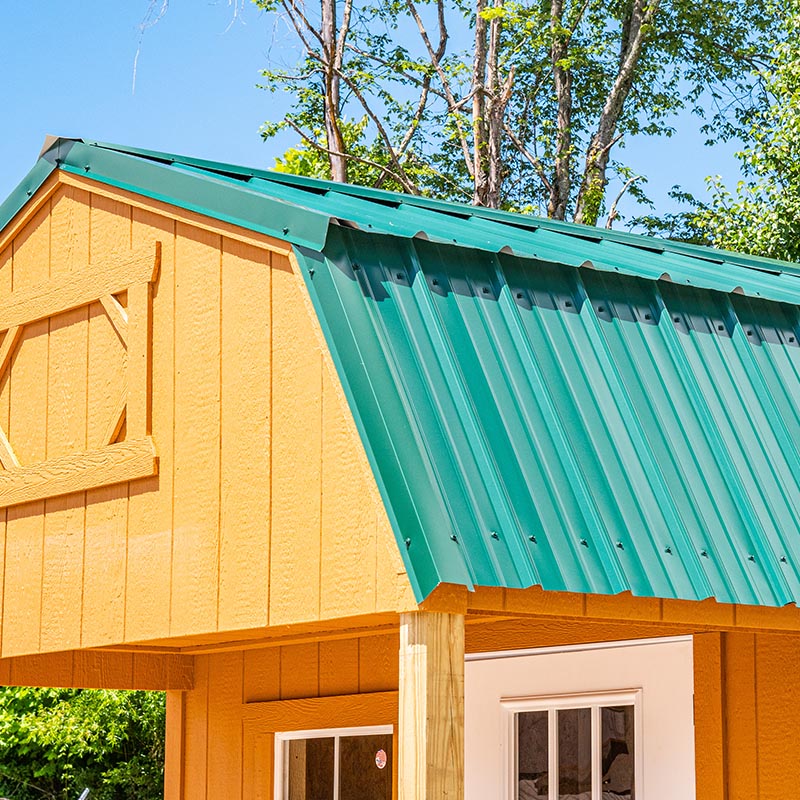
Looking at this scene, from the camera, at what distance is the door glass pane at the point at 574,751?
310 inches

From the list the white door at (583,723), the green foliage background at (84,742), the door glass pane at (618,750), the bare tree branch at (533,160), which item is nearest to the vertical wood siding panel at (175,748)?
the white door at (583,723)

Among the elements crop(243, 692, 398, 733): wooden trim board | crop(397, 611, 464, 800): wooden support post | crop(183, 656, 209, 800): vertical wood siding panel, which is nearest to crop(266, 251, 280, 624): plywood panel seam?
crop(397, 611, 464, 800): wooden support post

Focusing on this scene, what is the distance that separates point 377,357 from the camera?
5383 mm

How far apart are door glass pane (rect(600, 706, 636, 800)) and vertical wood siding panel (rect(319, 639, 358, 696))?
178 centimetres

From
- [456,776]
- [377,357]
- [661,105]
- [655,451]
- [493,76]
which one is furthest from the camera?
[661,105]

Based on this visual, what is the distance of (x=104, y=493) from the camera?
683 centimetres

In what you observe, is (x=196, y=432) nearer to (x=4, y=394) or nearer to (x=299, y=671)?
(x=4, y=394)

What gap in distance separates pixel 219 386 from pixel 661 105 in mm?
21895

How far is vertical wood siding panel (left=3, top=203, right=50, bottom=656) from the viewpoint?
23.4ft

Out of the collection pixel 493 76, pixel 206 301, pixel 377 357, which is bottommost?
pixel 377 357

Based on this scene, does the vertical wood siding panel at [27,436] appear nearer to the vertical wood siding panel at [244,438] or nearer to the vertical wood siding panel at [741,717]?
the vertical wood siding panel at [244,438]

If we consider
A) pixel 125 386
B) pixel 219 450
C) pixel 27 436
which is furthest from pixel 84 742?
pixel 219 450

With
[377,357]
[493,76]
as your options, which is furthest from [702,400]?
[493,76]

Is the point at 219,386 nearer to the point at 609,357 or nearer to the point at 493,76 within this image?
the point at 609,357
